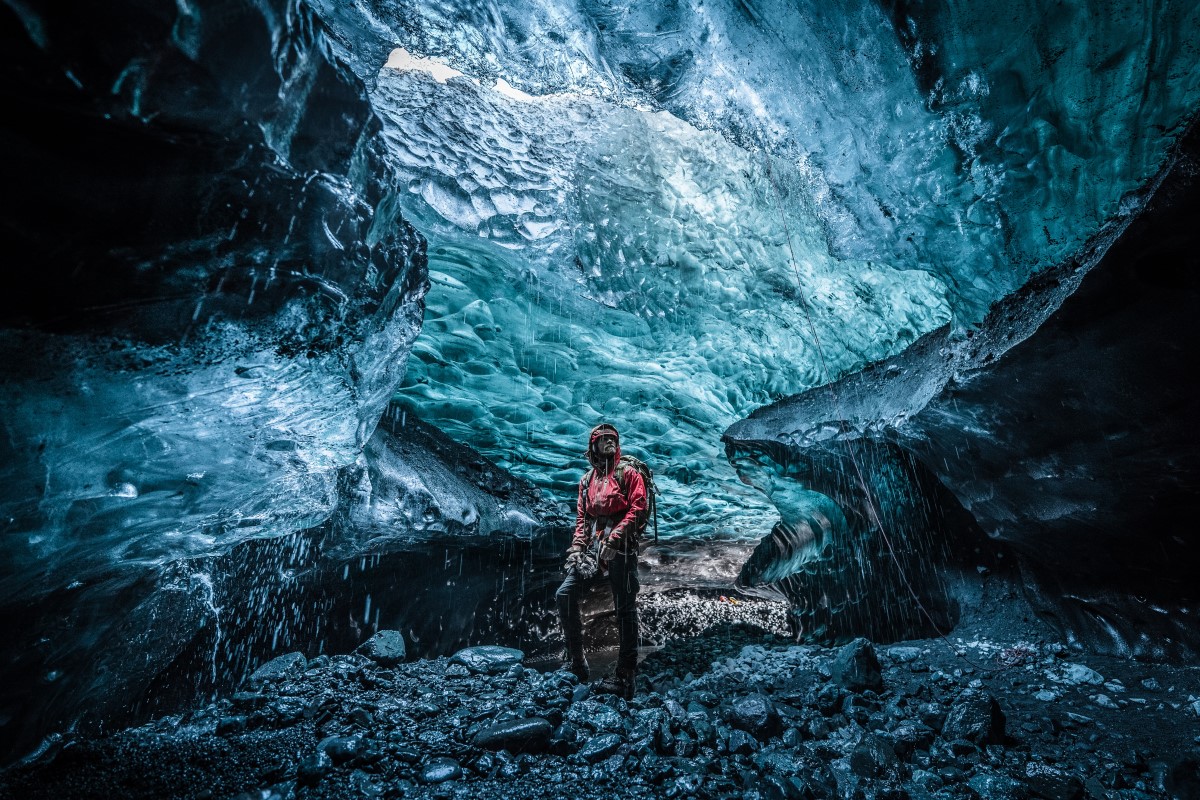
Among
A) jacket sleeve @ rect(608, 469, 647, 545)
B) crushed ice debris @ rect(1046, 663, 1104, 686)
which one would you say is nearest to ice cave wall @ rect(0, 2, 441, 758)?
jacket sleeve @ rect(608, 469, 647, 545)

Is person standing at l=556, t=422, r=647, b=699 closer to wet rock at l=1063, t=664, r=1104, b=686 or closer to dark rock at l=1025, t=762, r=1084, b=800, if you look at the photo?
dark rock at l=1025, t=762, r=1084, b=800

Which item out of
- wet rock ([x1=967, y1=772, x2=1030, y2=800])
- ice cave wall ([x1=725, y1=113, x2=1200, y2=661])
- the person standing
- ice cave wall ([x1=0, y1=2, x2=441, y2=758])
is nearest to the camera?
ice cave wall ([x1=0, y1=2, x2=441, y2=758])

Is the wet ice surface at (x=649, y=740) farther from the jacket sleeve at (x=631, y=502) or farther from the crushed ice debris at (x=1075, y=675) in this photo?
the jacket sleeve at (x=631, y=502)

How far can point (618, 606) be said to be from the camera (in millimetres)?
3717

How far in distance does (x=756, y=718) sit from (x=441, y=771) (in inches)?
59.3

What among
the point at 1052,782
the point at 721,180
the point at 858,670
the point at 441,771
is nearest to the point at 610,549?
the point at 858,670

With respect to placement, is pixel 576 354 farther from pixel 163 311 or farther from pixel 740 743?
pixel 740 743

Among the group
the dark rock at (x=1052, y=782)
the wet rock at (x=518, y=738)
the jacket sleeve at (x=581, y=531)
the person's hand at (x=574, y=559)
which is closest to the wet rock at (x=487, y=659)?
the person's hand at (x=574, y=559)

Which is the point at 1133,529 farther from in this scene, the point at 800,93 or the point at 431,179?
the point at 431,179

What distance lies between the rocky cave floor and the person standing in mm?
469

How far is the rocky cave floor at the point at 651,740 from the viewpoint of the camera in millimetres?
1746

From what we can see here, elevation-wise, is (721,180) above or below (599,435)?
above

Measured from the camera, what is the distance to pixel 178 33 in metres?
1.42

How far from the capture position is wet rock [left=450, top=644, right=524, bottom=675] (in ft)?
10.5
